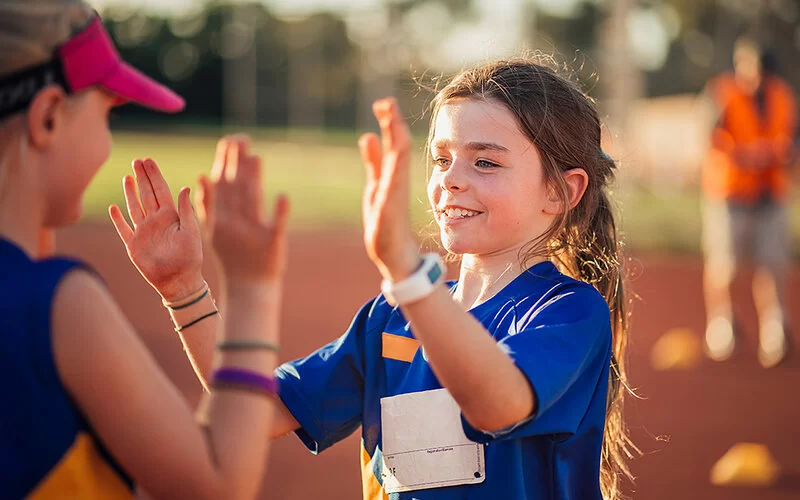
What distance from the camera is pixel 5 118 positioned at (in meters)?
1.50

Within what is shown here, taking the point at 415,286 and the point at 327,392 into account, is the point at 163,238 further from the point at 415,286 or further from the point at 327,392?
the point at 415,286

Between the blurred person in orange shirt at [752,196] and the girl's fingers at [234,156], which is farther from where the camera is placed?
the blurred person in orange shirt at [752,196]

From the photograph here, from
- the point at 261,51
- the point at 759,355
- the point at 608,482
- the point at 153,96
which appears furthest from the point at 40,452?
the point at 261,51

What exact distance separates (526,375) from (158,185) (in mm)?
976

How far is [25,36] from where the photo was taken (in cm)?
149

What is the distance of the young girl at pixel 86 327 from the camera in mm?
1440

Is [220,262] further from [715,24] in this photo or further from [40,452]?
[715,24]

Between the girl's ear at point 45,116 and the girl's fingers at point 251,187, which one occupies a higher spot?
the girl's ear at point 45,116

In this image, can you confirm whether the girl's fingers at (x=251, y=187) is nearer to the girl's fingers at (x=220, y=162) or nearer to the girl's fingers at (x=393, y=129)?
the girl's fingers at (x=220, y=162)

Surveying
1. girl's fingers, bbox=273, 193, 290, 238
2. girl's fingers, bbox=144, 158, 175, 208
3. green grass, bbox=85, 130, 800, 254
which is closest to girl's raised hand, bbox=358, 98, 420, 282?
girl's fingers, bbox=273, 193, 290, 238

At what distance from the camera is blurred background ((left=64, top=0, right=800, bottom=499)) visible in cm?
585

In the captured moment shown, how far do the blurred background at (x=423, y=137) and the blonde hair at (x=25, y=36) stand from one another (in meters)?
1.65

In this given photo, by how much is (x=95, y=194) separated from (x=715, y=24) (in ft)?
75.7

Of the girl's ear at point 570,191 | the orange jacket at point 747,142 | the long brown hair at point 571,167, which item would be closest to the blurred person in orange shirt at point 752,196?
the orange jacket at point 747,142
